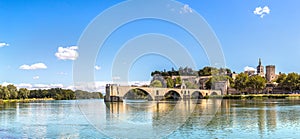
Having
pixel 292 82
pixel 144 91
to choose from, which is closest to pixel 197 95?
pixel 292 82

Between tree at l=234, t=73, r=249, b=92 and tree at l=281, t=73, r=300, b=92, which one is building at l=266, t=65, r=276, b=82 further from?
tree at l=281, t=73, r=300, b=92

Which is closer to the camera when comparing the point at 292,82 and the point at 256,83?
the point at 292,82

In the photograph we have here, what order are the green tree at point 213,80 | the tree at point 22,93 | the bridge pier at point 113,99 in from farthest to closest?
1. the green tree at point 213,80
2. the tree at point 22,93
3. the bridge pier at point 113,99

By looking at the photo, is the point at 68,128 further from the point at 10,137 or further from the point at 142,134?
the point at 142,134

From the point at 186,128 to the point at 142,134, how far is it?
388 centimetres

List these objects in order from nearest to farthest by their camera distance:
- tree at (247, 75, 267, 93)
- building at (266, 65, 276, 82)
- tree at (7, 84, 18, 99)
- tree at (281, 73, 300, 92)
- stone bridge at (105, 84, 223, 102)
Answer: stone bridge at (105, 84, 223, 102), tree at (281, 73, 300, 92), tree at (7, 84, 18, 99), tree at (247, 75, 267, 93), building at (266, 65, 276, 82)

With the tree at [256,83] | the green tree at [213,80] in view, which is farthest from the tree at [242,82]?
the green tree at [213,80]

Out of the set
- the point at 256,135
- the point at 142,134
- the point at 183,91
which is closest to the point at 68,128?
the point at 142,134

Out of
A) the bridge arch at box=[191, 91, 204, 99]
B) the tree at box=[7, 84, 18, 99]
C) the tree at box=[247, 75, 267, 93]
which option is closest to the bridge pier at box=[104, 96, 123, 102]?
the bridge arch at box=[191, 91, 204, 99]

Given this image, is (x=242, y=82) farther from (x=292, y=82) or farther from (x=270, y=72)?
(x=270, y=72)

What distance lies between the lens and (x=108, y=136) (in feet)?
63.2

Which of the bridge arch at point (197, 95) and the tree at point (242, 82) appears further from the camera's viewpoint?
the tree at point (242, 82)

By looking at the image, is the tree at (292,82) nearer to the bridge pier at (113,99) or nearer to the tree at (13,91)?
the bridge pier at (113,99)

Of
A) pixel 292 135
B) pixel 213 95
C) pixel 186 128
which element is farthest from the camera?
pixel 213 95
